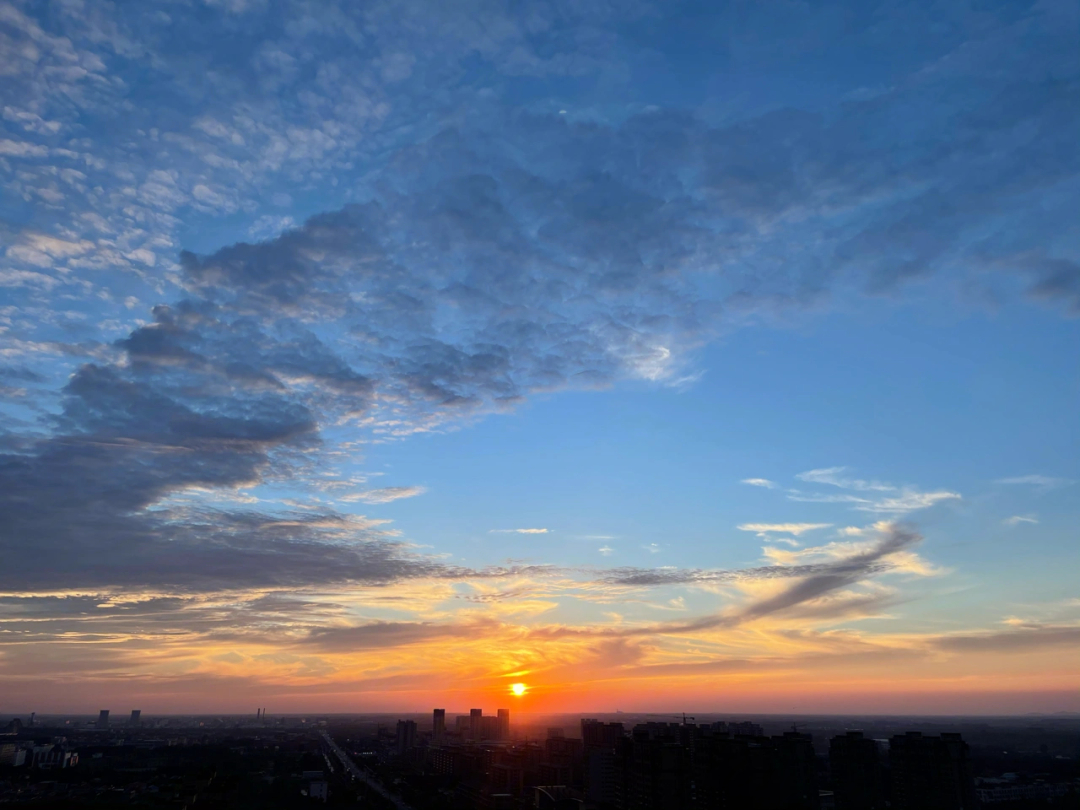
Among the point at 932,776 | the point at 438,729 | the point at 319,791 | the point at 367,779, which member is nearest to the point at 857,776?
the point at 932,776

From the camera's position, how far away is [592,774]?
56.2 m

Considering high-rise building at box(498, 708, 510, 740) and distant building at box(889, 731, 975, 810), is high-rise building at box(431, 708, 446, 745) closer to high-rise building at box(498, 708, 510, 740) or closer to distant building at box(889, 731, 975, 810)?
high-rise building at box(498, 708, 510, 740)

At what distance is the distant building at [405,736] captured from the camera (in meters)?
117

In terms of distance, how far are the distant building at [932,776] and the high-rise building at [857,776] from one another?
170 cm

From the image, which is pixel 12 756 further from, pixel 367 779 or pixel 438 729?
pixel 438 729

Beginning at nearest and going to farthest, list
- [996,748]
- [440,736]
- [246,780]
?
[246,780], [996,748], [440,736]

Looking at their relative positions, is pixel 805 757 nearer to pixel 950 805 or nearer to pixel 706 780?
pixel 706 780

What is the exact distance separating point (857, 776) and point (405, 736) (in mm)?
90676

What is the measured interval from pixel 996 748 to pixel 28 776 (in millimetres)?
136090

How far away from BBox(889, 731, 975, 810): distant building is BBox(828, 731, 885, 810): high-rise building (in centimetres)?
170

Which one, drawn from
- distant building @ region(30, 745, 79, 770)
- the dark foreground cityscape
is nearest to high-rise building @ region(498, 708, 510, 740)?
the dark foreground cityscape

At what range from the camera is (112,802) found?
2228 inches

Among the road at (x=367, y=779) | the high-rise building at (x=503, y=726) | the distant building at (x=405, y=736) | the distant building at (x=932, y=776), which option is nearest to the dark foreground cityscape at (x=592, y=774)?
the distant building at (x=932, y=776)

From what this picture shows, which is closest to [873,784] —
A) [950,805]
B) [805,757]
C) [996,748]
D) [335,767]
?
[950,805]
